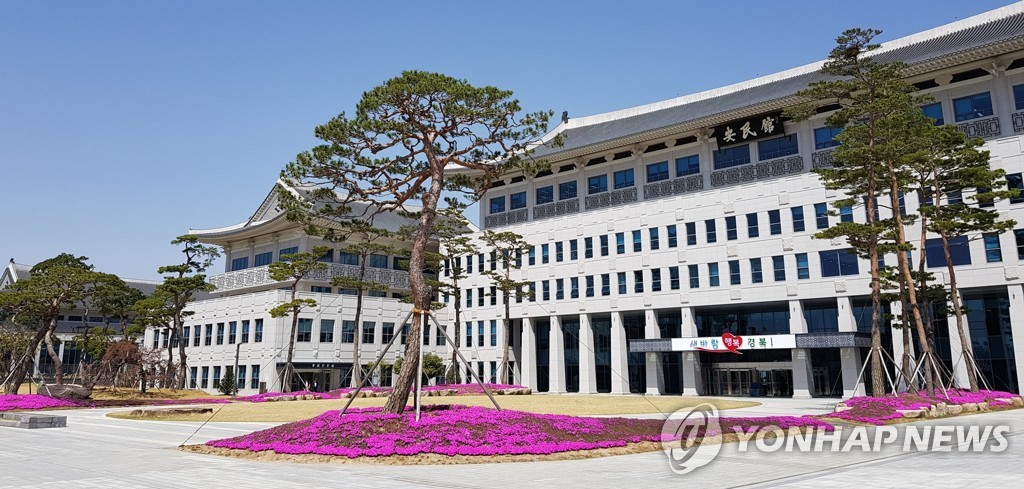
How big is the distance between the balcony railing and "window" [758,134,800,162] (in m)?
32.5

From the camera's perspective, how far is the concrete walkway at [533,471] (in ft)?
31.9

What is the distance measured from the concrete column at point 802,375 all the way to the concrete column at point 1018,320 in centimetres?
1012

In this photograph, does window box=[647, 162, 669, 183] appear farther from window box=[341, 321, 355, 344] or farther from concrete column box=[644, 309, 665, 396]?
window box=[341, 321, 355, 344]

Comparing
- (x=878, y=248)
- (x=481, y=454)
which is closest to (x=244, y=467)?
(x=481, y=454)

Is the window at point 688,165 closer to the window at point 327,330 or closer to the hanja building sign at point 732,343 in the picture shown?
the hanja building sign at point 732,343

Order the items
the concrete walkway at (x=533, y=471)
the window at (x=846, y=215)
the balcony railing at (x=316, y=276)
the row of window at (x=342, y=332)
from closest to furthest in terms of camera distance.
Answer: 1. the concrete walkway at (x=533, y=471)
2. the window at (x=846, y=215)
3. the row of window at (x=342, y=332)
4. the balcony railing at (x=316, y=276)

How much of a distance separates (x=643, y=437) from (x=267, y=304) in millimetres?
44276

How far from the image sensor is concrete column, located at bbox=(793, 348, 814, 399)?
134ft

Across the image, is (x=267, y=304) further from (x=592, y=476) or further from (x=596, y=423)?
(x=592, y=476)

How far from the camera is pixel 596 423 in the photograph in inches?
631

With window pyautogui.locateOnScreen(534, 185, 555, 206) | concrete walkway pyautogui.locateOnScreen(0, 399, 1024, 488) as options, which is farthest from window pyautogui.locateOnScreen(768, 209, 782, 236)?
concrete walkway pyautogui.locateOnScreen(0, 399, 1024, 488)

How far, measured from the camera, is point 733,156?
46250mm

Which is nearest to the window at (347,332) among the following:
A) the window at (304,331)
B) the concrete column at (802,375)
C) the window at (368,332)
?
the window at (368,332)

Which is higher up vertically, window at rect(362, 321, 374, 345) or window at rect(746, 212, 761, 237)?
window at rect(746, 212, 761, 237)
